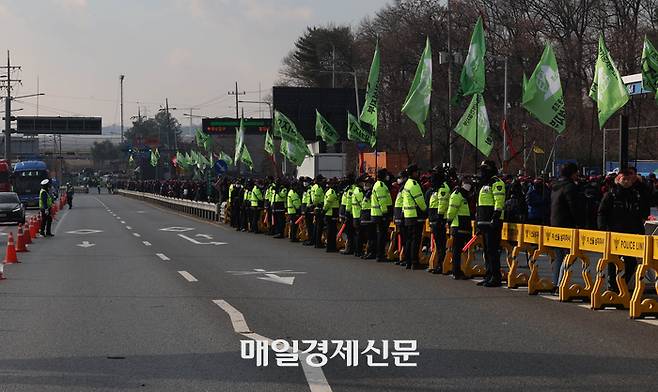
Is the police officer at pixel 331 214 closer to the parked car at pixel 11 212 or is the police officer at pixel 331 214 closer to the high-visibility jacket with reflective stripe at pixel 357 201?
the high-visibility jacket with reflective stripe at pixel 357 201

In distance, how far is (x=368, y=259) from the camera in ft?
74.1

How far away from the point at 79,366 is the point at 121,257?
1429cm

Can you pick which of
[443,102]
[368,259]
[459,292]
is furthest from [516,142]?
[459,292]

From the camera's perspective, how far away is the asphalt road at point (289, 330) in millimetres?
8469

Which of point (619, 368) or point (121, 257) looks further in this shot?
point (121, 257)

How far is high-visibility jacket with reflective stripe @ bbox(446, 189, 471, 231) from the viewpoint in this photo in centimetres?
1770

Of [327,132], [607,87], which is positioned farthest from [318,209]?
[327,132]

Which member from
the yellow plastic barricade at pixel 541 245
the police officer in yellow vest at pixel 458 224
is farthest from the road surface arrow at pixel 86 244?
the yellow plastic barricade at pixel 541 245

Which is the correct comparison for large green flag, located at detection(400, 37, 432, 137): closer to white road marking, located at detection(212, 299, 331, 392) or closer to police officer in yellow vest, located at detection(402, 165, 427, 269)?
police officer in yellow vest, located at detection(402, 165, 427, 269)

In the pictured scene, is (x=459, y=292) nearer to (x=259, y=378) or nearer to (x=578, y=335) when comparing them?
(x=578, y=335)

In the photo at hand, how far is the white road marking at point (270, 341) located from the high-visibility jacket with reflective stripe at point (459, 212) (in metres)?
5.04

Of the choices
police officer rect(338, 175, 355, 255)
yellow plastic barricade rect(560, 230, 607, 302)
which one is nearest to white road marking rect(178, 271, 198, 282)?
police officer rect(338, 175, 355, 255)

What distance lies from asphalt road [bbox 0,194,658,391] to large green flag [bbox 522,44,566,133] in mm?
4498

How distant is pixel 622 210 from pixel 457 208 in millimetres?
3709
